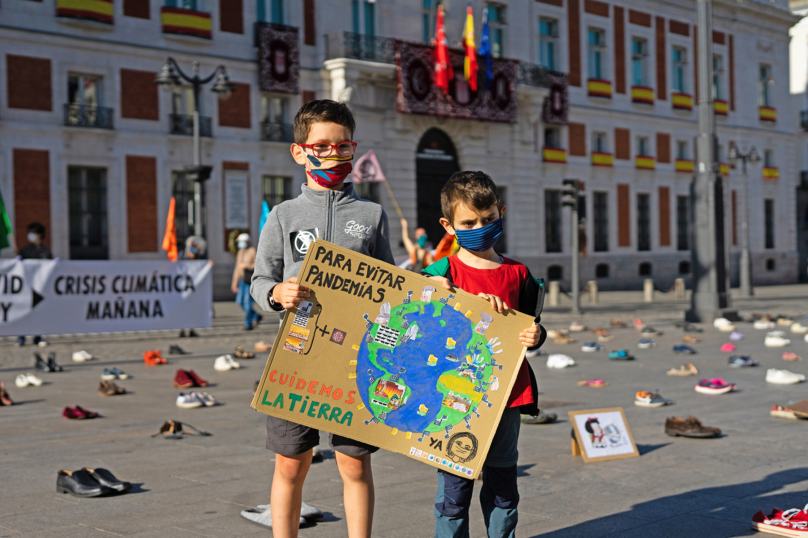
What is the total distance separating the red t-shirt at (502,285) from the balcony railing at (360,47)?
28.6 m

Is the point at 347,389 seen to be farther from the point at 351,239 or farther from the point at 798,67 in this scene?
the point at 798,67

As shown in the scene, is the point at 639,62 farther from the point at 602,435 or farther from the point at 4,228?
the point at 602,435

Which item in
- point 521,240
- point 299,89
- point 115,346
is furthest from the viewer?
point 521,240

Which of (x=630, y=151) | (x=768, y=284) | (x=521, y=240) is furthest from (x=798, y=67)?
(x=521, y=240)

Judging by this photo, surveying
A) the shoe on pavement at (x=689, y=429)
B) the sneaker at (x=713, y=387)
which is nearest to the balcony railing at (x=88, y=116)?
the sneaker at (x=713, y=387)

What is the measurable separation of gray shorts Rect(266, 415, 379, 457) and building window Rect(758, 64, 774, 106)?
50242mm

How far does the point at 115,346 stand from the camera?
1512cm

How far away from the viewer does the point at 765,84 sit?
4897 centimetres

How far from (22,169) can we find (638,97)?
2787cm

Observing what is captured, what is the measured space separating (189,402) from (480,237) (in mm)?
5606

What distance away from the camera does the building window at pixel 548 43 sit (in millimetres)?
38688

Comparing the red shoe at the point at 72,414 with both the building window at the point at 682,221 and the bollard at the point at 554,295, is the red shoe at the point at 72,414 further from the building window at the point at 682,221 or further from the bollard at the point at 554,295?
the building window at the point at 682,221

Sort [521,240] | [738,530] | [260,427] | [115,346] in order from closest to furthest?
[738,530] < [260,427] < [115,346] < [521,240]

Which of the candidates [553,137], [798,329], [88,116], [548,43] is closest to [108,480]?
[798,329]
